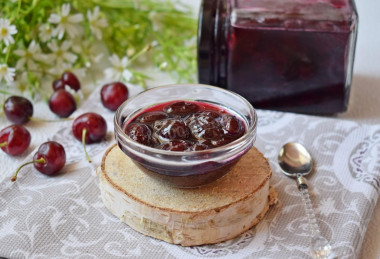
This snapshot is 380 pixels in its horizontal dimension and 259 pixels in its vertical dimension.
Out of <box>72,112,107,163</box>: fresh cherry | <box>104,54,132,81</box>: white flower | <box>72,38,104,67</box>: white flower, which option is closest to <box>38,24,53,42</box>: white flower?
<box>72,38,104,67</box>: white flower

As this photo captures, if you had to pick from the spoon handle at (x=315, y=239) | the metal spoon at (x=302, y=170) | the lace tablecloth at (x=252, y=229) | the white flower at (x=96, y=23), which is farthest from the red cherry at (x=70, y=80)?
the spoon handle at (x=315, y=239)

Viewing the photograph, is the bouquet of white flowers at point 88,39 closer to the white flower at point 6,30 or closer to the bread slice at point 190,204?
the white flower at point 6,30

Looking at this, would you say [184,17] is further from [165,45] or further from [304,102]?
[304,102]

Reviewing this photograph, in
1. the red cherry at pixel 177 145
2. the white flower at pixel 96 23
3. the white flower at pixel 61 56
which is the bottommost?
the white flower at pixel 61 56

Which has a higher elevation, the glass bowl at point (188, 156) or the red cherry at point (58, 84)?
the glass bowl at point (188, 156)

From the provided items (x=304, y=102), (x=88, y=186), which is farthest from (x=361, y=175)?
(x=88, y=186)

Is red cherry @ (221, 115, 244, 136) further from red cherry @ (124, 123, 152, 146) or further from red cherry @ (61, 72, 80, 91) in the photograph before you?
red cherry @ (61, 72, 80, 91)
